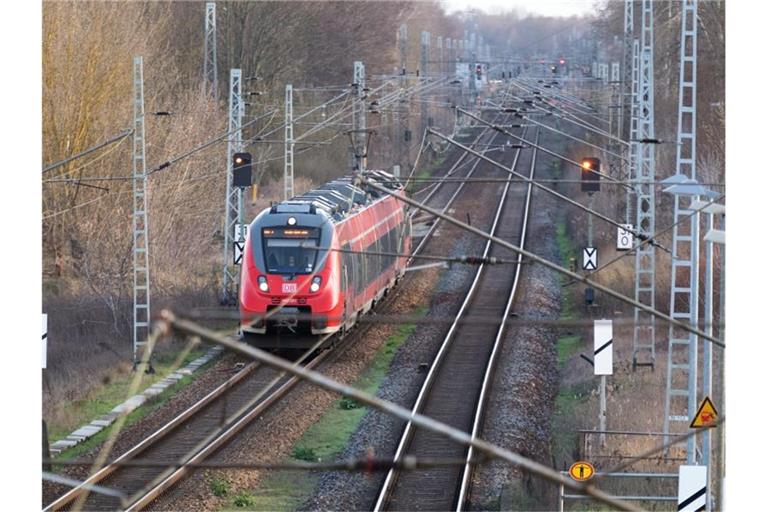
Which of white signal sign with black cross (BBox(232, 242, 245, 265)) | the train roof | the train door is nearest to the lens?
the train roof

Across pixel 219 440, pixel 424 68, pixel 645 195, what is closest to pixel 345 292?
pixel 219 440

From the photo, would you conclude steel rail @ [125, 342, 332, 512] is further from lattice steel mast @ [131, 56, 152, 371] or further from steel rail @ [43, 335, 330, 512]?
lattice steel mast @ [131, 56, 152, 371]

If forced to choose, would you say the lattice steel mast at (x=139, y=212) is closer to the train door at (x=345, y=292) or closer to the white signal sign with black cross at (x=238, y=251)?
the white signal sign with black cross at (x=238, y=251)

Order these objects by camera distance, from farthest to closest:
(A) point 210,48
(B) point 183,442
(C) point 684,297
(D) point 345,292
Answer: (A) point 210,48
(C) point 684,297
(D) point 345,292
(B) point 183,442

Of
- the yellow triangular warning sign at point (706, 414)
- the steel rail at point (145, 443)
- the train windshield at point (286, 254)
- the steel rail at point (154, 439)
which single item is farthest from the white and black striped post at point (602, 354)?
the train windshield at point (286, 254)

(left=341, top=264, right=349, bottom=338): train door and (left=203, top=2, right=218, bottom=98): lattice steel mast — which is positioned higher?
(left=203, top=2, right=218, bottom=98): lattice steel mast

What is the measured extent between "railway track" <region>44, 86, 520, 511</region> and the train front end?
584mm

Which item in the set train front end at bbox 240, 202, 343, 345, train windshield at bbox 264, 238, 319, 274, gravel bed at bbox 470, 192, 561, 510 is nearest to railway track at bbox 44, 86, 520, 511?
train front end at bbox 240, 202, 343, 345

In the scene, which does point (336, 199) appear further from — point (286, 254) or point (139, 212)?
point (139, 212)

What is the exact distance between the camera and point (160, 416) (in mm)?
15523

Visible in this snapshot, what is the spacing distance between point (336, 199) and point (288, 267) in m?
2.74

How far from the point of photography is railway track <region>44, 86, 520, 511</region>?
12008mm

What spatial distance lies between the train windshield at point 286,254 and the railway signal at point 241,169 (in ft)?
8.08
